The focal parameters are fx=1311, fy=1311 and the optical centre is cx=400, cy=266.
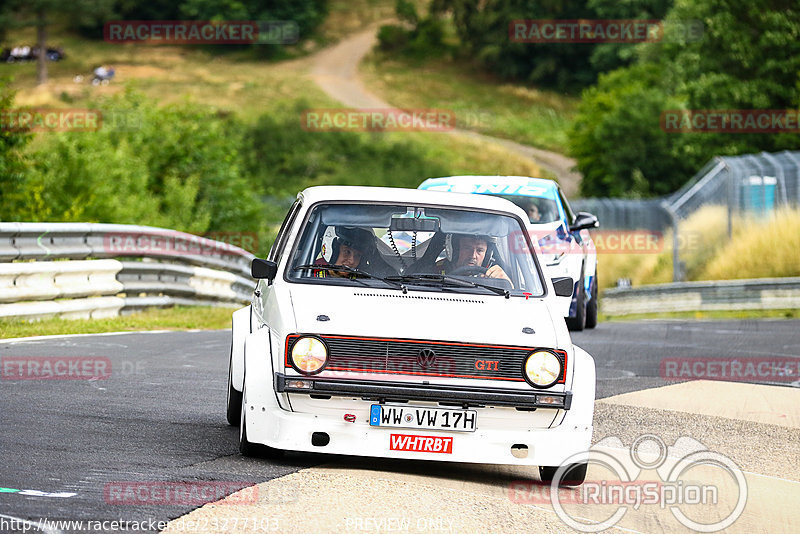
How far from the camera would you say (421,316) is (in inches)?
286

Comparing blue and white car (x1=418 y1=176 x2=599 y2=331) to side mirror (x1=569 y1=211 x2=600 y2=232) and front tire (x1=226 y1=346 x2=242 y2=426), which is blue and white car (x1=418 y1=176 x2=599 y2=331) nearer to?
side mirror (x1=569 y1=211 x2=600 y2=232)

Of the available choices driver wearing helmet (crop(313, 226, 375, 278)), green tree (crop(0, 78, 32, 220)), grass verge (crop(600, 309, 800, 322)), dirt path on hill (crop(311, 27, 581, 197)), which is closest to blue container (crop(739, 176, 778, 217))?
grass verge (crop(600, 309, 800, 322))

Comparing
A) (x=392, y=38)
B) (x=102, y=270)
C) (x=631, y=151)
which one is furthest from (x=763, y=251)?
(x=392, y=38)

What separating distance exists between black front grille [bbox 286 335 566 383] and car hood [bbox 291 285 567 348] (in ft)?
0.13

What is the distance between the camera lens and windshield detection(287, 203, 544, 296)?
7.96 metres

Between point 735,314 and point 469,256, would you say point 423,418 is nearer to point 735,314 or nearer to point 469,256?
point 469,256

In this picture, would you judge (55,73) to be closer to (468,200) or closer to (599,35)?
(599,35)

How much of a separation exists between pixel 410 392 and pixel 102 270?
9.76 m

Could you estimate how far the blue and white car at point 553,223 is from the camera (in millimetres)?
15508

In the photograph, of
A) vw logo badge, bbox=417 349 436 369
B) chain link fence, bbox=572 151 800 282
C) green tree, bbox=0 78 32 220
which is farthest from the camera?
chain link fence, bbox=572 151 800 282

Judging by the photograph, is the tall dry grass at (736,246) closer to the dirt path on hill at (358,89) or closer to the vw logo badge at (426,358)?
the vw logo badge at (426,358)

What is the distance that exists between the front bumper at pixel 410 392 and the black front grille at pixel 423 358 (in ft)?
0.27

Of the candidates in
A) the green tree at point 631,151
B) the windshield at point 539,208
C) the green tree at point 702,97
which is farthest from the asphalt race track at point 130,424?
the green tree at point 631,151

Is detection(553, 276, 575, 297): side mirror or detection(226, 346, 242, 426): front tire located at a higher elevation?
detection(553, 276, 575, 297): side mirror
